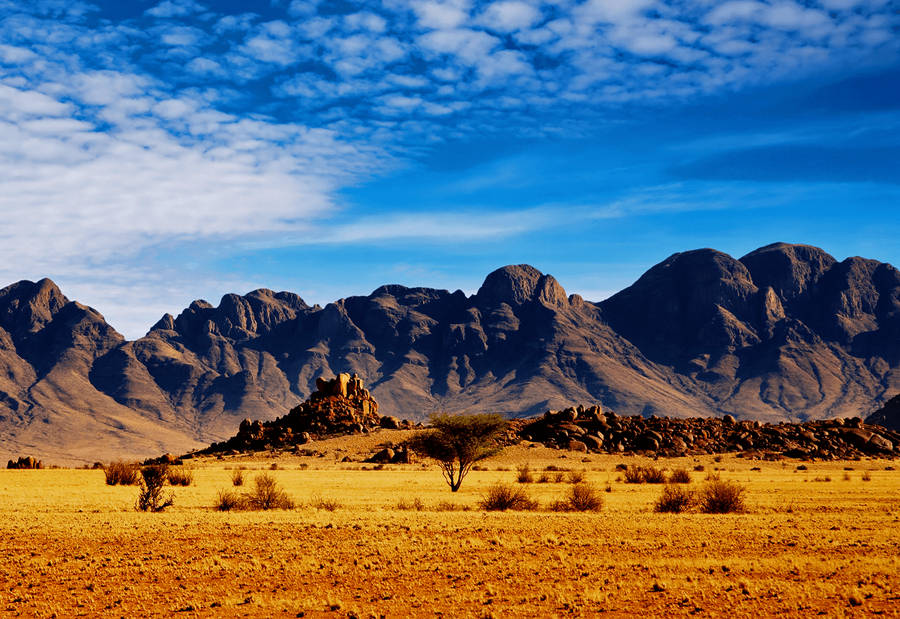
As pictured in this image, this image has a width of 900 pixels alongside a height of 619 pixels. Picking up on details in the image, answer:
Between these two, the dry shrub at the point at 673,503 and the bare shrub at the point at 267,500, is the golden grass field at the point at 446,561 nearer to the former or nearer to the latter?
the dry shrub at the point at 673,503

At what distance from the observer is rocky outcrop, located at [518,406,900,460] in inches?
3243

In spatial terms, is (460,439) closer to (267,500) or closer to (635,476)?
(635,476)

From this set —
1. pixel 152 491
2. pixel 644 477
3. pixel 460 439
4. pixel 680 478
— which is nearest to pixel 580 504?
pixel 152 491

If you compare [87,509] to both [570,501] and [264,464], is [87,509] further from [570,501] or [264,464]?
[264,464]

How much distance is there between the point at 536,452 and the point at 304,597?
63.5 metres

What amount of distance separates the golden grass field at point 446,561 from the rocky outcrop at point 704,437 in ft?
162

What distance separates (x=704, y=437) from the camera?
87250mm

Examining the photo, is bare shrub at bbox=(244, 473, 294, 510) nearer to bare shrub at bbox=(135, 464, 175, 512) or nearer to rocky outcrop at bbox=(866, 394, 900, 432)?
bare shrub at bbox=(135, 464, 175, 512)

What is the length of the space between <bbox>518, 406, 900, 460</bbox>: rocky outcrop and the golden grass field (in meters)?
49.3

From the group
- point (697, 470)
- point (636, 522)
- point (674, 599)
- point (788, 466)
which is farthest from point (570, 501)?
point (788, 466)

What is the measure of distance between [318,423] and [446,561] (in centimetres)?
7671

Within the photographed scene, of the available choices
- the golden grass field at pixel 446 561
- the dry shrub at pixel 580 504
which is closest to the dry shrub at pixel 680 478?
the golden grass field at pixel 446 561

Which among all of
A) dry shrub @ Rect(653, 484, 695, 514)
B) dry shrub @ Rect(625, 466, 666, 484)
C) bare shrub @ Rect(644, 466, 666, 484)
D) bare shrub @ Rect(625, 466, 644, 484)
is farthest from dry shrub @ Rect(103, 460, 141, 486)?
dry shrub @ Rect(653, 484, 695, 514)

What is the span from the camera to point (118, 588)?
16672mm
